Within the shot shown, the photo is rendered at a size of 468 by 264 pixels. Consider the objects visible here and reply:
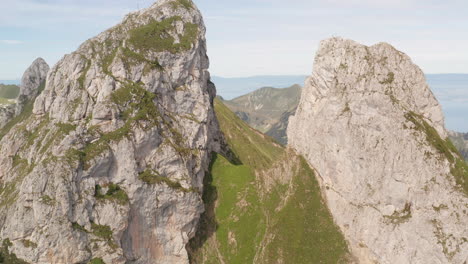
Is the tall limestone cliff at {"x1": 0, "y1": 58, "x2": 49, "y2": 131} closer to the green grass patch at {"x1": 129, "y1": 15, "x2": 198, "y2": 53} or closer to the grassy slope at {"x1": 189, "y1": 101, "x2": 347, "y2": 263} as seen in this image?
the green grass patch at {"x1": 129, "y1": 15, "x2": 198, "y2": 53}

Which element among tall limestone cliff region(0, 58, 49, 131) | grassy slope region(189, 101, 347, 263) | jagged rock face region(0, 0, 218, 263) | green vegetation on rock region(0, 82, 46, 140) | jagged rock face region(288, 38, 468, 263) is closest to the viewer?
jagged rock face region(0, 0, 218, 263)

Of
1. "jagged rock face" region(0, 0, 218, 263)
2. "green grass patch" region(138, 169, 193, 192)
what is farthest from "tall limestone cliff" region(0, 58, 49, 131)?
"green grass patch" region(138, 169, 193, 192)

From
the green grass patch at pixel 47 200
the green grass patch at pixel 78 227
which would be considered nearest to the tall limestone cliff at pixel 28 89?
the green grass patch at pixel 47 200

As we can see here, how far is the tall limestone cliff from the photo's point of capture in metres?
101

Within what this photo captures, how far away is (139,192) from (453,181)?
60362 mm

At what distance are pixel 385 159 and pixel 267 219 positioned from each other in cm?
2788

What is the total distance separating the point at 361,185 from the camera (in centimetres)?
6738

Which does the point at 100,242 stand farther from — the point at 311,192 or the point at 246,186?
A: the point at 311,192

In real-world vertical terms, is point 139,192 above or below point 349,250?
above

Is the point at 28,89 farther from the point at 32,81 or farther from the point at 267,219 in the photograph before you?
the point at 267,219

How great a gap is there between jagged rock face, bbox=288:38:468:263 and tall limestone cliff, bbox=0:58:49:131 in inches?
A: 3409

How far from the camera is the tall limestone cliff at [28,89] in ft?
332

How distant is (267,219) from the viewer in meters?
73.3

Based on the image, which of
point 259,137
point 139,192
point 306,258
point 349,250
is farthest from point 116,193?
point 259,137
